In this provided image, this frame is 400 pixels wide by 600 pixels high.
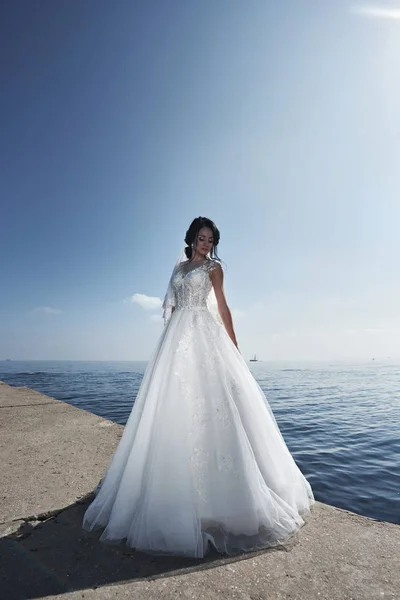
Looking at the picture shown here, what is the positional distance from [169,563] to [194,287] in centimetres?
244

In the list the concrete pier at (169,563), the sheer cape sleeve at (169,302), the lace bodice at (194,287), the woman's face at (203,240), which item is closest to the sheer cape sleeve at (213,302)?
the lace bodice at (194,287)

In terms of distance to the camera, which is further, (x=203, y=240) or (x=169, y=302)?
(x=203, y=240)

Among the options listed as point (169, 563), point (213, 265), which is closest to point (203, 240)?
point (213, 265)

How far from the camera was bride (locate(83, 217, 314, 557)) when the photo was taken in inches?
101

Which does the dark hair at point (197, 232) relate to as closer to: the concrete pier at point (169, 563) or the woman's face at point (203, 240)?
the woman's face at point (203, 240)

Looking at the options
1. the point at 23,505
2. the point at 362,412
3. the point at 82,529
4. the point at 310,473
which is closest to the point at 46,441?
the point at 23,505

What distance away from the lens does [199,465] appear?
2.71 meters

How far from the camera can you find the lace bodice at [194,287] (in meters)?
3.64

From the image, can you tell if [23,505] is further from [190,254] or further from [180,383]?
[190,254]

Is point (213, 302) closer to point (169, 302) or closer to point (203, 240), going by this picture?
point (169, 302)

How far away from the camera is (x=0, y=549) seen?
2453 mm

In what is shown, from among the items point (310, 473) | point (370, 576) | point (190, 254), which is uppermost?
point (190, 254)

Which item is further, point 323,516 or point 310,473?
point 310,473

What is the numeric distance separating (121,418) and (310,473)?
6.87 metres
